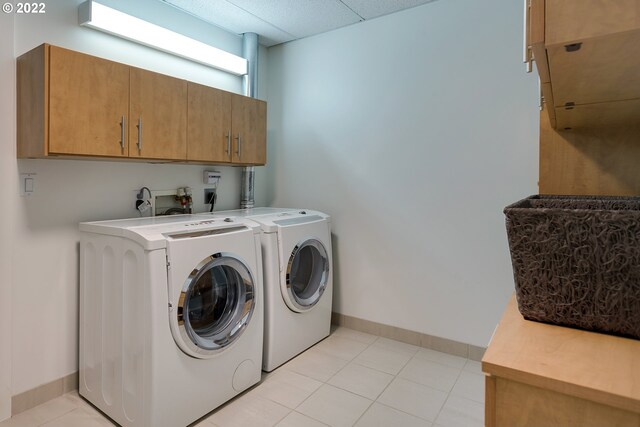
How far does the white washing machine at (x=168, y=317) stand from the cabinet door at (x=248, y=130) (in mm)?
792

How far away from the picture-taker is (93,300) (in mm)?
2170

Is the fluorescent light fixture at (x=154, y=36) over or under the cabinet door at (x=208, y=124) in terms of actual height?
over

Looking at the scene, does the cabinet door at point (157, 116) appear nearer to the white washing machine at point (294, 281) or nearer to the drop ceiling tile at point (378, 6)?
the white washing machine at point (294, 281)

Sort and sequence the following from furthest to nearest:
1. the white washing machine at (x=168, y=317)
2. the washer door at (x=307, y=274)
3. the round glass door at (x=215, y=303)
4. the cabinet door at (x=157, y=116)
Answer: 1. the washer door at (x=307, y=274)
2. the cabinet door at (x=157, y=116)
3. the round glass door at (x=215, y=303)
4. the white washing machine at (x=168, y=317)

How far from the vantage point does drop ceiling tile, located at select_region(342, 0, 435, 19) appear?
108 inches

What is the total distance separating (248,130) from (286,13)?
96 cm

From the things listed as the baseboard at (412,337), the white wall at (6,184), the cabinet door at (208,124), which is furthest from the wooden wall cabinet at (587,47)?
the white wall at (6,184)

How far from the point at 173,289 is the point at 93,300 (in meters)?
0.68

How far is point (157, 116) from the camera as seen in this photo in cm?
231

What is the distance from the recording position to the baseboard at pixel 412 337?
2773 mm

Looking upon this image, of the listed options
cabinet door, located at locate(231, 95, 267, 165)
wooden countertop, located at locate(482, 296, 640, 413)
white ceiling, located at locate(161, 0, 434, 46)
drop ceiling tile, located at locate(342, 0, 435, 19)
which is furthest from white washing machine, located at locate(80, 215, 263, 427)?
drop ceiling tile, located at locate(342, 0, 435, 19)

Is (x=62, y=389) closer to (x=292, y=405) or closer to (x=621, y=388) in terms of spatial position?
(x=292, y=405)

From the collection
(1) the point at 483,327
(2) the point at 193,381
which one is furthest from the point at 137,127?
(1) the point at 483,327

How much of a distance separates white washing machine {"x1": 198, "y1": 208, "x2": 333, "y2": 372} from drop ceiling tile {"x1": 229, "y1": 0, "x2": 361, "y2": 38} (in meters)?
1.56
